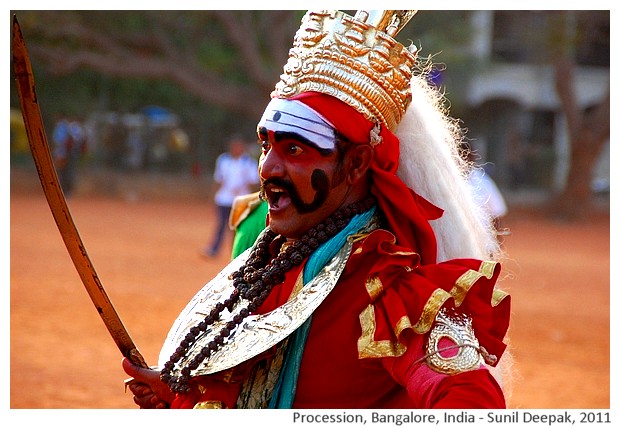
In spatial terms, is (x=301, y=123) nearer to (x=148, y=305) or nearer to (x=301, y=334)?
(x=301, y=334)

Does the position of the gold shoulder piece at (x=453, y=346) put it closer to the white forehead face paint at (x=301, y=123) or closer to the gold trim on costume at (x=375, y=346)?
the gold trim on costume at (x=375, y=346)

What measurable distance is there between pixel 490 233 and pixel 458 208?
0.27 metres

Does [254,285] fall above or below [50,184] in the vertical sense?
below

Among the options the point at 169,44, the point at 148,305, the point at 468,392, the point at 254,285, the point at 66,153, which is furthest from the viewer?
the point at 66,153

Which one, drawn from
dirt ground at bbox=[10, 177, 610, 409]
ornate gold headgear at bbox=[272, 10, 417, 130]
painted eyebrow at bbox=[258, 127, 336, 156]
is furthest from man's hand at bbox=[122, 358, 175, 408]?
dirt ground at bbox=[10, 177, 610, 409]

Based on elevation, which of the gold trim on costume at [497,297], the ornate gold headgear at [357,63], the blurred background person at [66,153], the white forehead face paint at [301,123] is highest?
the blurred background person at [66,153]

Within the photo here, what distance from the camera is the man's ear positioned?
284cm

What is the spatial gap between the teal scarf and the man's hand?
1.39ft

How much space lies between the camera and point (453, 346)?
252cm

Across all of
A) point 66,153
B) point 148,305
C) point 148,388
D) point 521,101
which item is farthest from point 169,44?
point 148,388

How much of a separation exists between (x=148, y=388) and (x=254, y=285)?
52 centimetres

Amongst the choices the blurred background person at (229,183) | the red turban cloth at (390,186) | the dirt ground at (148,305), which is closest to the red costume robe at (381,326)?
the red turban cloth at (390,186)

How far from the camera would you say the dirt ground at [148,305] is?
8.23 metres
